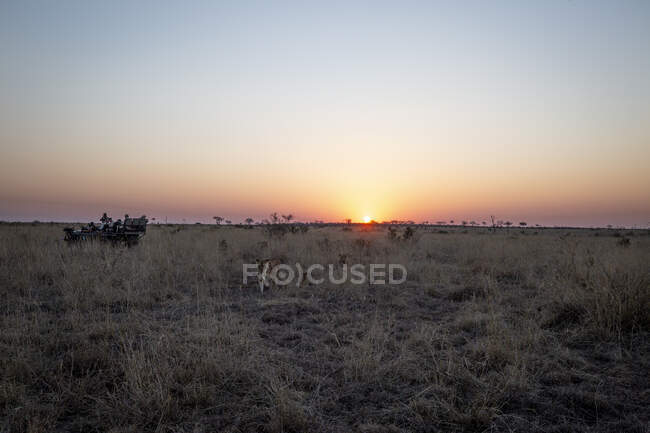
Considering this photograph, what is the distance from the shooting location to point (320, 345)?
4.29m

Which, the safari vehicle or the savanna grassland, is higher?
the safari vehicle

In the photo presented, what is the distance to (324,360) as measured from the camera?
383 cm

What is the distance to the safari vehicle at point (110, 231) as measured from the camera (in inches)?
471

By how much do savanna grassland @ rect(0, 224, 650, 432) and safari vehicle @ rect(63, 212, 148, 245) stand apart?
529cm

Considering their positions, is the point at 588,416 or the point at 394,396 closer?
the point at 588,416

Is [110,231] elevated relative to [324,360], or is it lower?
elevated

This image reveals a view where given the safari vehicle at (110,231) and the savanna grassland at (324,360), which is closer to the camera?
the savanna grassland at (324,360)

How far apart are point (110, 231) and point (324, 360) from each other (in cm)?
1166

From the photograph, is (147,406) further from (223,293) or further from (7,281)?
(7,281)

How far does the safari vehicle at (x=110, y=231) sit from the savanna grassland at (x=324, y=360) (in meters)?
Answer: 5.29

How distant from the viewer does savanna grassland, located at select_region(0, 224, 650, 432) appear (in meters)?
2.75

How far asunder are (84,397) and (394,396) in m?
2.62

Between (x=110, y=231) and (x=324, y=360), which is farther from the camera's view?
(x=110, y=231)

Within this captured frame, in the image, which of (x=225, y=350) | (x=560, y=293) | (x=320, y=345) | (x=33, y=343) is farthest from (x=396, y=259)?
(x=33, y=343)
